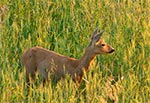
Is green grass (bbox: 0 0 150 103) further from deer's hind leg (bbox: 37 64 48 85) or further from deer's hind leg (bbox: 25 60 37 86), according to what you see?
deer's hind leg (bbox: 37 64 48 85)

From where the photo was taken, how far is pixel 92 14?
30.1ft

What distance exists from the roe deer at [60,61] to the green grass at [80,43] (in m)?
Result: 0.13

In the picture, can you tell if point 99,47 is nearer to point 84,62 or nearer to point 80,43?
point 84,62

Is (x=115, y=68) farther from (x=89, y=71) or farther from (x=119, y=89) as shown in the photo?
(x=119, y=89)

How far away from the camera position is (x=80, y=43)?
8539 mm

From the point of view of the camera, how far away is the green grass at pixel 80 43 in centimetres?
667

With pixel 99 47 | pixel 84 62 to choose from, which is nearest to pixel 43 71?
pixel 84 62

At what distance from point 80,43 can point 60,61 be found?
78cm

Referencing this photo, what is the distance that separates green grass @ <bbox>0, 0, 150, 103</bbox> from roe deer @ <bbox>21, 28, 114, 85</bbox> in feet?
0.42

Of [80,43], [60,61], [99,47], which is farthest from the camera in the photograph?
[80,43]

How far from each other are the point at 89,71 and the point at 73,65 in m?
0.29

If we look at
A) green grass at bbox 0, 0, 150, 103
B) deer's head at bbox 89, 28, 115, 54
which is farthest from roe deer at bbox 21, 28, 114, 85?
green grass at bbox 0, 0, 150, 103

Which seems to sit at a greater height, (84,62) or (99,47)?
(99,47)

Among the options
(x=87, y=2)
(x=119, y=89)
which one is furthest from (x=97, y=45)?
(x=87, y=2)
